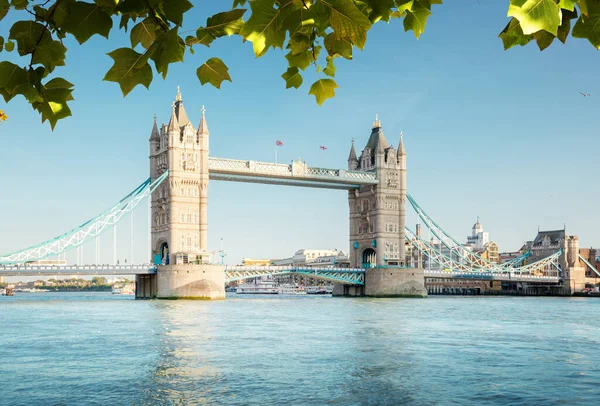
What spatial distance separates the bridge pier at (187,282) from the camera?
177ft

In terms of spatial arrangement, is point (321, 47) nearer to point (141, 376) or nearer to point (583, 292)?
point (141, 376)

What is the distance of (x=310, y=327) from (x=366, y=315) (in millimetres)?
8430

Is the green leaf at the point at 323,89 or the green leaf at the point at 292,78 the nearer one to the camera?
the green leaf at the point at 323,89

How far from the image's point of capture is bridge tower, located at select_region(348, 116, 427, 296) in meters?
67.0

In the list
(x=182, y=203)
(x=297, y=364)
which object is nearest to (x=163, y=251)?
(x=182, y=203)

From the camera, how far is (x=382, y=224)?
68812 millimetres

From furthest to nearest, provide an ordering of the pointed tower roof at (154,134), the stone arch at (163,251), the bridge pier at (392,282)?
the bridge pier at (392,282)
the pointed tower roof at (154,134)
the stone arch at (163,251)

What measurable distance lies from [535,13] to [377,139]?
7057 centimetres

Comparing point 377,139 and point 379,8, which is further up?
point 377,139

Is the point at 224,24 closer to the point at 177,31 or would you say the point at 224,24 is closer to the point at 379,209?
the point at 177,31

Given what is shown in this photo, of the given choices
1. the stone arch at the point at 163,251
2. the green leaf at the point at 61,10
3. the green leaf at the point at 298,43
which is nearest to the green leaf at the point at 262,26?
the green leaf at the point at 298,43

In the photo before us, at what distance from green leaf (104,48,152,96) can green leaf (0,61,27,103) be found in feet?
1.43

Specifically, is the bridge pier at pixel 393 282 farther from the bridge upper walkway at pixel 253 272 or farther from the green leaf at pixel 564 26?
the green leaf at pixel 564 26

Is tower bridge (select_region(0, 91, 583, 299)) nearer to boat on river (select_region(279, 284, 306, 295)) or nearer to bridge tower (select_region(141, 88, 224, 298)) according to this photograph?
bridge tower (select_region(141, 88, 224, 298))
